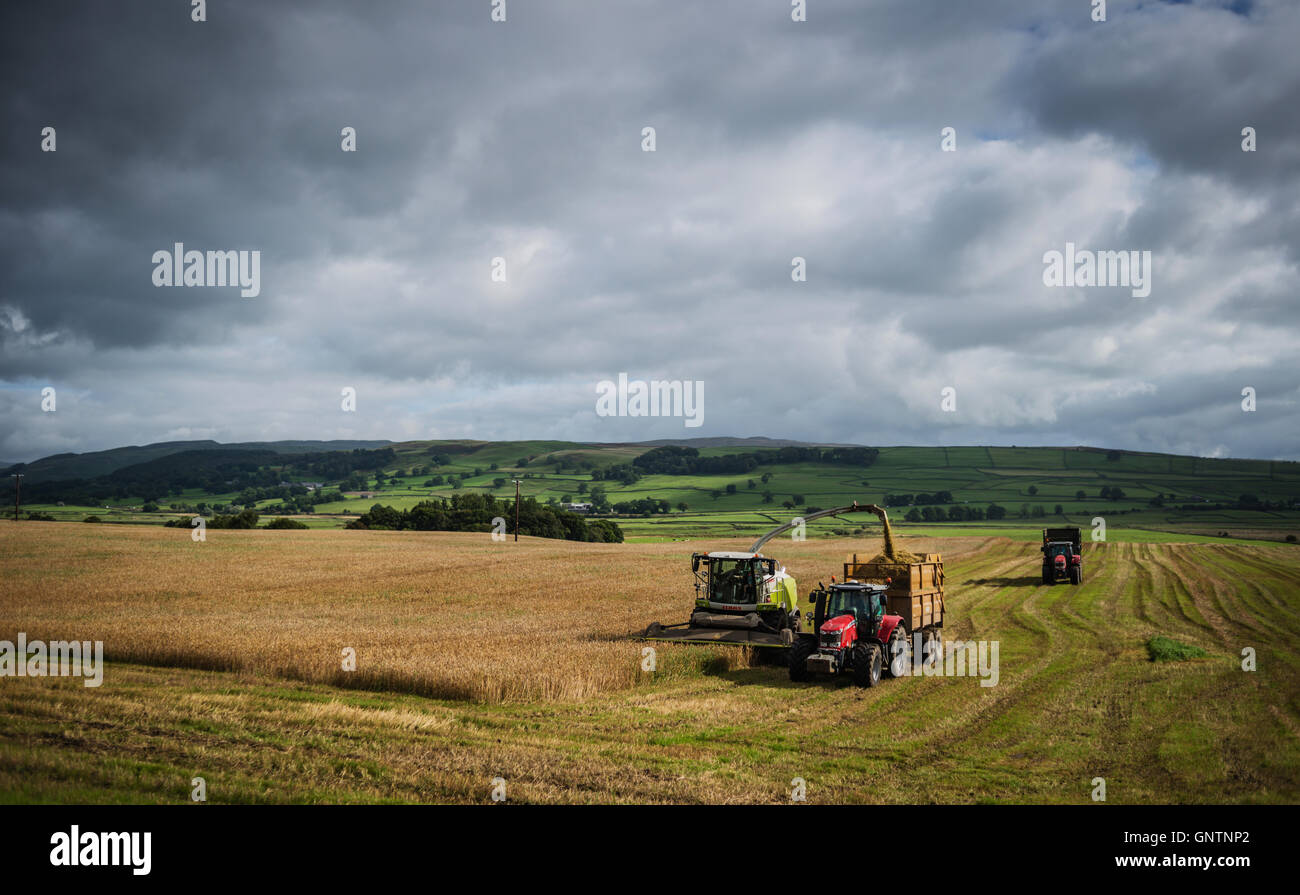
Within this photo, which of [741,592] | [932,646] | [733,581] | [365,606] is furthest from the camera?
[365,606]

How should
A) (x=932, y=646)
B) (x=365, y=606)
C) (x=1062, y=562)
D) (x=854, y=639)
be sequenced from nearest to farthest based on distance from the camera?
1. (x=854, y=639)
2. (x=932, y=646)
3. (x=365, y=606)
4. (x=1062, y=562)

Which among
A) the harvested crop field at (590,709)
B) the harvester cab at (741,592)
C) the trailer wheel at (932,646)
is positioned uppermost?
the harvester cab at (741,592)

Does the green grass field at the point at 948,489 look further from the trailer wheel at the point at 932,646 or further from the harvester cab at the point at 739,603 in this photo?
the harvester cab at the point at 739,603

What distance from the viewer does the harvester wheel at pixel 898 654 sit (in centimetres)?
1916

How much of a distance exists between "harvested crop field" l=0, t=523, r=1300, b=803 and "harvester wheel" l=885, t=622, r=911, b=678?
2.13ft

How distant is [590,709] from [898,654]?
26.9ft

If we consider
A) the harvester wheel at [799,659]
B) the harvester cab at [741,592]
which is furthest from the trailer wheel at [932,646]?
the harvester wheel at [799,659]

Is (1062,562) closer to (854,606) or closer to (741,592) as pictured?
(741,592)

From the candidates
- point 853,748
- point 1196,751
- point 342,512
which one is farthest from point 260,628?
point 342,512

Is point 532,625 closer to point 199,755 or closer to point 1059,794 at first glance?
point 199,755

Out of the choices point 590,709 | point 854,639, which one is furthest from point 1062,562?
point 590,709

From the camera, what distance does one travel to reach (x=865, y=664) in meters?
17.7

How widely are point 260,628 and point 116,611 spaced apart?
7.70m

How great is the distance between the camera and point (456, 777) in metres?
10.8
